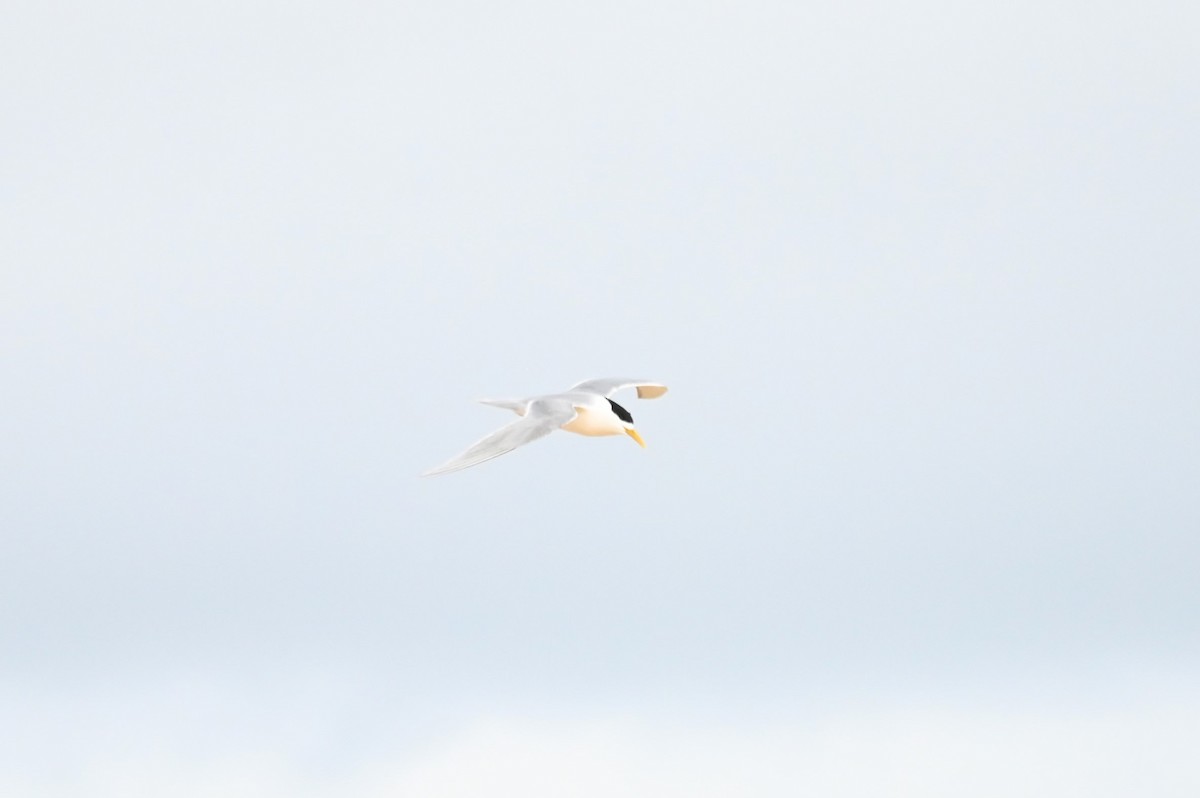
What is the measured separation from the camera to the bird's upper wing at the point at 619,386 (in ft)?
114

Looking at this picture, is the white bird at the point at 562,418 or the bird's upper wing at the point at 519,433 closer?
the bird's upper wing at the point at 519,433

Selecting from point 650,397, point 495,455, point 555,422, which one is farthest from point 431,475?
point 650,397

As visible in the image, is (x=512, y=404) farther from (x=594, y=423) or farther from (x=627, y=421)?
(x=627, y=421)

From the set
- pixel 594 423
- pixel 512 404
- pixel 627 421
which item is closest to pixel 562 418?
pixel 512 404

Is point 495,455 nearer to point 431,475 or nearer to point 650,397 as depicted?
point 431,475

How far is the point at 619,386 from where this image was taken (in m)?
35.2

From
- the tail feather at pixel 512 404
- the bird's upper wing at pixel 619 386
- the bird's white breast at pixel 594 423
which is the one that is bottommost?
the bird's white breast at pixel 594 423

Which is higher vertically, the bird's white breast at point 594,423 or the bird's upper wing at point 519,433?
the bird's white breast at point 594,423

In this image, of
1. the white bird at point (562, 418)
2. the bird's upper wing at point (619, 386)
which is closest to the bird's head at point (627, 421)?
the white bird at point (562, 418)

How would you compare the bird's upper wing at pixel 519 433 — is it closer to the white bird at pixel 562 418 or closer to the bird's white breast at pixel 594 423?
the white bird at pixel 562 418

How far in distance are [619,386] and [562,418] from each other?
5.86 meters

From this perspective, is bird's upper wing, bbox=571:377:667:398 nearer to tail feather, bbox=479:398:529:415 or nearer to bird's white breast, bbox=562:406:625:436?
bird's white breast, bbox=562:406:625:436

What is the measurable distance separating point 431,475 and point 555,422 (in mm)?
4355

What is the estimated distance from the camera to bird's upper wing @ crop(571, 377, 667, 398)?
114 feet
